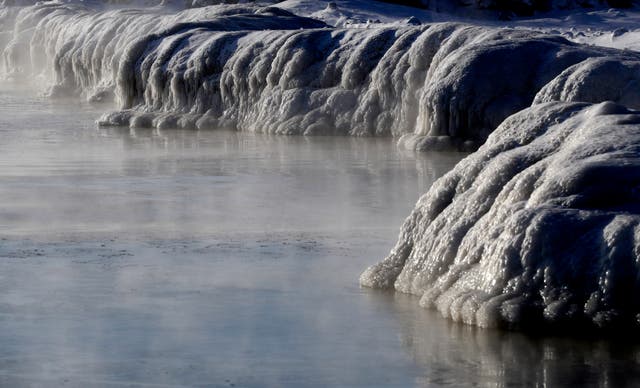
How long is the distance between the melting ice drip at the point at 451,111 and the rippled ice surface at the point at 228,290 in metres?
0.29

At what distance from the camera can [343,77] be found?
21375 millimetres

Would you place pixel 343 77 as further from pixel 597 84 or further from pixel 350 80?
pixel 597 84

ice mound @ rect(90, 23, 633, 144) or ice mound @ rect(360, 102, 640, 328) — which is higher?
ice mound @ rect(360, 102, 640, 328)

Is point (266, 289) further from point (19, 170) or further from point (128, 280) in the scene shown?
point (19, 170)

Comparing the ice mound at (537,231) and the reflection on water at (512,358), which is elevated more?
the ice mound at (537,231)

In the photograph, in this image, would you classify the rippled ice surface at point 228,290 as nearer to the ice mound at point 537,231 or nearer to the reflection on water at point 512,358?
the reflection on water at point 512,358

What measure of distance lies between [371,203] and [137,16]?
22.3m

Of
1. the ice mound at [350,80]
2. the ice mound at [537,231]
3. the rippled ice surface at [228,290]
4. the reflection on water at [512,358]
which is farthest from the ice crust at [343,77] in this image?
the reflection on water at [512,358]

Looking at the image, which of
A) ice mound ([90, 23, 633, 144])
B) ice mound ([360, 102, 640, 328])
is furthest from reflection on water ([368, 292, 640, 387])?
ice mound ([90, 23, 633, 144])

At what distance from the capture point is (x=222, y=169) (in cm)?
1611

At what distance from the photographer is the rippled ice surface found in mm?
6520

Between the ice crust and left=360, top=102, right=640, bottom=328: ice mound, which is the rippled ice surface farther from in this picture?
the ice crust

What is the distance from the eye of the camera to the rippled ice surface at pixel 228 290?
257 inches

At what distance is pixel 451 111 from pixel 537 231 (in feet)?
36.9
